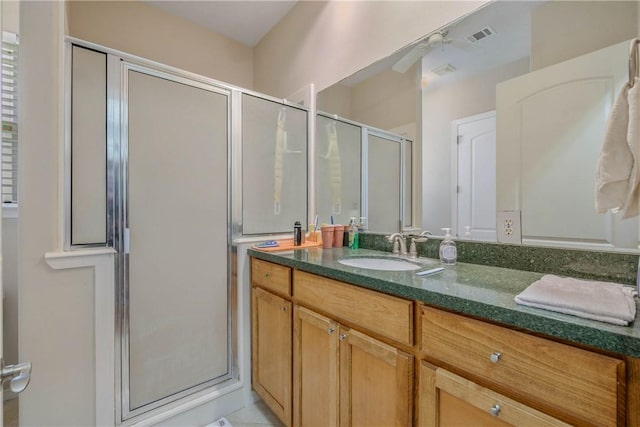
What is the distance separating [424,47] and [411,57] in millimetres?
80

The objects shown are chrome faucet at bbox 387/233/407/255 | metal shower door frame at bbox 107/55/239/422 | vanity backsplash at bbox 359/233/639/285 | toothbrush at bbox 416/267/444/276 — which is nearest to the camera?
vanity backsplash at bbox 359/233/639/285

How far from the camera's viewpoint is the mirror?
951mm

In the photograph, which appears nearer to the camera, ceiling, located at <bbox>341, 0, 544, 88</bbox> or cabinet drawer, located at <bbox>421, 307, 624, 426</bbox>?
cabinet drawer, located at <bbox>421, 307, 624, 426</bbox>

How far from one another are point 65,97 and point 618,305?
201 centimetres

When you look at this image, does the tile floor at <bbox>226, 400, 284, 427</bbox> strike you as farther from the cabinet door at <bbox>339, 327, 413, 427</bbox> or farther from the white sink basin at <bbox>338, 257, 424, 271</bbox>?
the white sink basin at <bbox>338, 257, 424, 271</bbox>

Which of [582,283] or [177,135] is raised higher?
[177,135]

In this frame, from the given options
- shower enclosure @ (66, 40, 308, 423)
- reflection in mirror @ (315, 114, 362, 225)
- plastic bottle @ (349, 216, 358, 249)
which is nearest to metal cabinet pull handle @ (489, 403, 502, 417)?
plastic bottle @ (349, 216, 358, 249)

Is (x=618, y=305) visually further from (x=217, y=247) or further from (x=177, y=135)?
(x=177, y=135)

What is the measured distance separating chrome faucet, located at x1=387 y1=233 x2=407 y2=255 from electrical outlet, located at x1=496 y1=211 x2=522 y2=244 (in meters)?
0.44

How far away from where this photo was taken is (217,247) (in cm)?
169

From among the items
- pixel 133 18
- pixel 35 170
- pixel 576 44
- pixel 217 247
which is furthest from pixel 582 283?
pixel 133 18

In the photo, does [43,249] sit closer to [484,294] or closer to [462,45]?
[484,294]

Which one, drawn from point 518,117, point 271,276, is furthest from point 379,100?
point 271,276

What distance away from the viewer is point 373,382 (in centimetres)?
99
